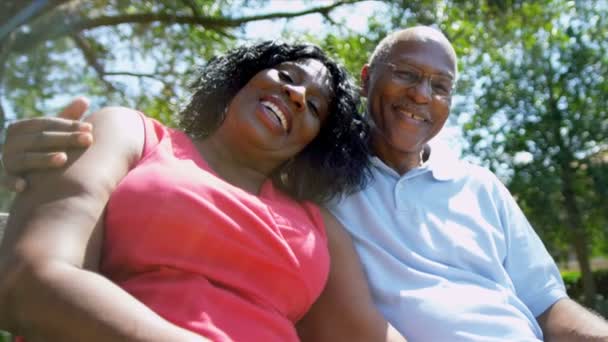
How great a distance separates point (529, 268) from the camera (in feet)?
8.26

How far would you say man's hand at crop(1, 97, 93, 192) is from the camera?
5.09ft

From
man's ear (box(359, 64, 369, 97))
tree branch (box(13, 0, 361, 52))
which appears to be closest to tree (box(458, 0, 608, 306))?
tree branch (box(13, 0, 361, 52))

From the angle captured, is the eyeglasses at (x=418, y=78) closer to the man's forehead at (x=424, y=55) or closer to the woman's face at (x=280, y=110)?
the man's forehead at (x=424, y=55)

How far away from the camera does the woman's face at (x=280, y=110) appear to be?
2.13 m

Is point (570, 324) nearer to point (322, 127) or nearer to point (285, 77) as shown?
point (322, 127)

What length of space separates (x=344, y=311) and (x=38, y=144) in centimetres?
100

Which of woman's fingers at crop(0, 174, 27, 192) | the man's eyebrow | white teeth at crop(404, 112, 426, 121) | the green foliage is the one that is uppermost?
the man's eyebrow

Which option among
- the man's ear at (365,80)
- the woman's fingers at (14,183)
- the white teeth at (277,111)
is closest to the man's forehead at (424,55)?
the man's ear at (365,80)

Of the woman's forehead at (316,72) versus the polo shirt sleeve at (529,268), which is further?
the polo shirt sleeve at (529,268)

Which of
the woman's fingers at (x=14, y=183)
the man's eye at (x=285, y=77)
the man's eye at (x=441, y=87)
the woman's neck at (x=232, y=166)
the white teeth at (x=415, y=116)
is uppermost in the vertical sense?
the man's eye at (x=285, y=77)

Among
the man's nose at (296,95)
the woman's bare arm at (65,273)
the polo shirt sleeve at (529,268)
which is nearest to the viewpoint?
the woman's bare arm at (65,273)

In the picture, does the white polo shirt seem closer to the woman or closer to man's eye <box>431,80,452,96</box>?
the woman

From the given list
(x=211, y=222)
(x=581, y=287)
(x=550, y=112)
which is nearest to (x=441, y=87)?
(x=211, y=222)

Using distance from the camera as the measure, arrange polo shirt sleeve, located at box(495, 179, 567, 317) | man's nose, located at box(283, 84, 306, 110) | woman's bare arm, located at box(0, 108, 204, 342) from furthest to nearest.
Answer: polo shirt sleeve, located at box(495, 179, 567, 317) → man's nose, located at box(283, 84, 306, 110) → woman's bare arm, located at box(0, 108, 204, 342)
